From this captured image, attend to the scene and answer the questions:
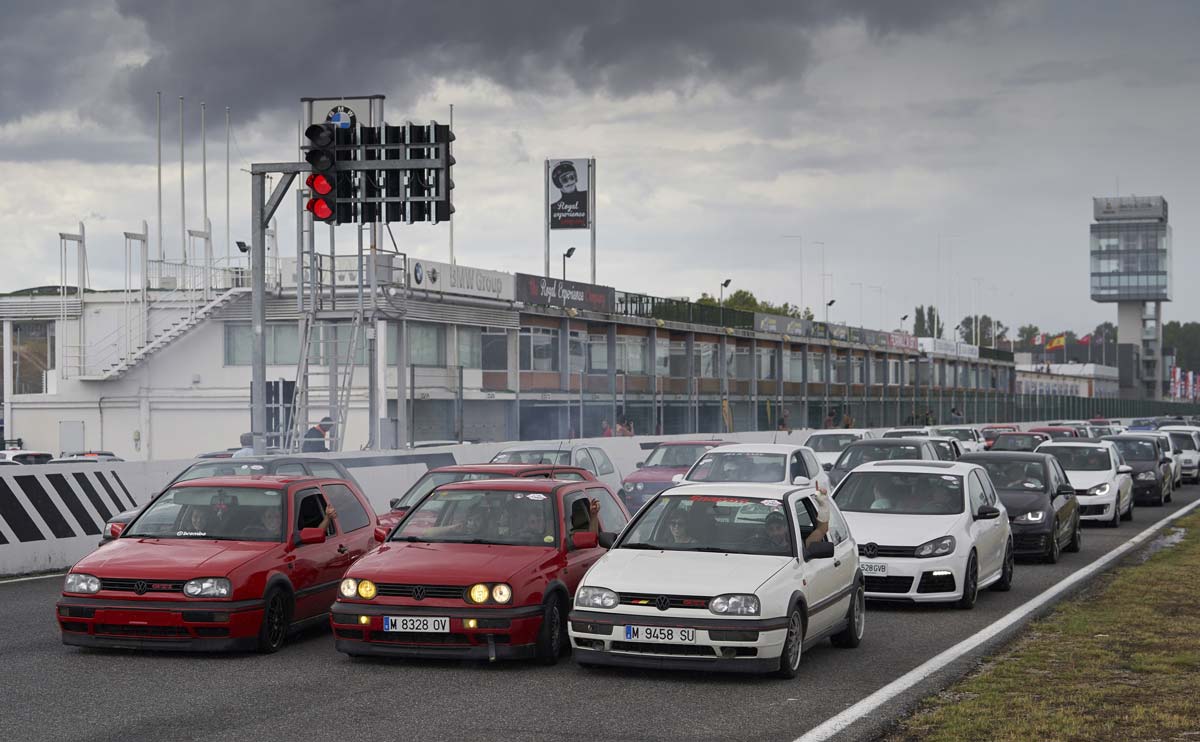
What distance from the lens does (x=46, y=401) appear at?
48.7 m

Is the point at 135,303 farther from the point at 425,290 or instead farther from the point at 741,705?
the point at 741,705

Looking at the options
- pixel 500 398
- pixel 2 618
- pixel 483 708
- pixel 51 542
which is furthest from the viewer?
pixel 500 398

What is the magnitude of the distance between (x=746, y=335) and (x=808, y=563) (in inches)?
1788

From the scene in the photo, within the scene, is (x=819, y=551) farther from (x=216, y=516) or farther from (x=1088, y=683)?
(x=216, y=516)

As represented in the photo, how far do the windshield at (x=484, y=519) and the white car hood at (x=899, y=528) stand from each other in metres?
3.96

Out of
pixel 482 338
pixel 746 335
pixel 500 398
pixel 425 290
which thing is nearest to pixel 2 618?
pixel 500 398

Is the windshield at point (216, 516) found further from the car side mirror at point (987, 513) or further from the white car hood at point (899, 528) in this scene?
the car side mirror at point (987, 513)

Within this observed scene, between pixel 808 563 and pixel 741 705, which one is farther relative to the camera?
pixel 808 563

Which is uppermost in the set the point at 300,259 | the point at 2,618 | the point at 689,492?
the point at 300,259

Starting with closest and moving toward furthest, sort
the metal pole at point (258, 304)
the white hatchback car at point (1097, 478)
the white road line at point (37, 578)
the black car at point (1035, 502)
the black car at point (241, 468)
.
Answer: the white road line at point (37, 578) < the black car at point (241, 468) < the black car at point (1035, 502) < the metal pole at point (258, 304) < the white hatchback car at point (1097, 478)

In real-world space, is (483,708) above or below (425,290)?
below

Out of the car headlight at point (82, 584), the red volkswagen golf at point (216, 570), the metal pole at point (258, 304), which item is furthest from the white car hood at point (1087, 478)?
the car headlight at point (82, 584)

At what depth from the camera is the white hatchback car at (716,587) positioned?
10016 millimetres

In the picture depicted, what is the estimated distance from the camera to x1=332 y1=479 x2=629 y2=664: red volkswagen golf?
10.6 m
